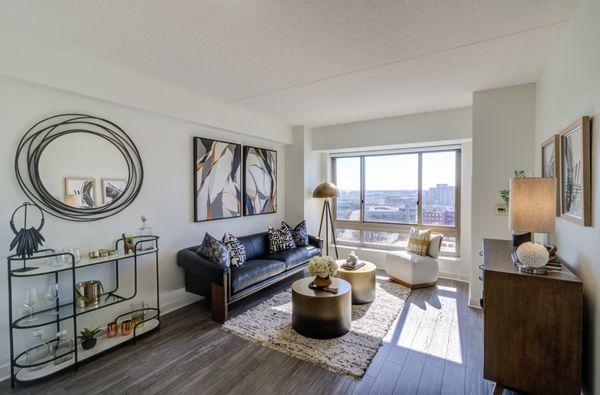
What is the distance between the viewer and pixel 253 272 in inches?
138

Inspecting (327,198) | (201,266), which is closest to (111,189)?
(201,266)

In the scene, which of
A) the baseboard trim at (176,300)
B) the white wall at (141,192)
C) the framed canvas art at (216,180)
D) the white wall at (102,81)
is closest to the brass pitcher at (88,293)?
the white wall at (141,192)

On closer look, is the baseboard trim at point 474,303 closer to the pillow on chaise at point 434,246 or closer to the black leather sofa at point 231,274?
the pillow on chaise at point 434,246

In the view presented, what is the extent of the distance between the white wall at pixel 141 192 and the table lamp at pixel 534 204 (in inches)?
137

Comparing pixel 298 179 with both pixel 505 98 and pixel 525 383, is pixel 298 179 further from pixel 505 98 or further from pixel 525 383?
pixel 525 383

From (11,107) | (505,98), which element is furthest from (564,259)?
(11,107)

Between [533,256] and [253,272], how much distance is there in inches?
108

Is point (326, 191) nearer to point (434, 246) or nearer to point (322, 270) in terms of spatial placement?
point (434, 246)

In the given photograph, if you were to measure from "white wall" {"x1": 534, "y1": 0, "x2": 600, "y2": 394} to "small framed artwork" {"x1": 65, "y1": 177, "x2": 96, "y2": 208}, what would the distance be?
3866mm

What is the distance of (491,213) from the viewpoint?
3.45m

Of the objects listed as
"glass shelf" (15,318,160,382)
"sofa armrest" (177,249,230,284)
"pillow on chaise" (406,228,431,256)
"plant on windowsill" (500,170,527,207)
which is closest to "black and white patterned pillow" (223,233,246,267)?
"sofa armrest" (177,249,230,284)

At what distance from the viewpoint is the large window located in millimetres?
4859

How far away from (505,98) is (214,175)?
3821 mm

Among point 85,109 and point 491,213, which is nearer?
point 85,109
